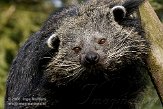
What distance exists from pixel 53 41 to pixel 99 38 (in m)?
0.51

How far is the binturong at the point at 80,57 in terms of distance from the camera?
7.69 meters

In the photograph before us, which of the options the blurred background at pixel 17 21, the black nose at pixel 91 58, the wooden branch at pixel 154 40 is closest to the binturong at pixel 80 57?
the black nose at pixel 91 58

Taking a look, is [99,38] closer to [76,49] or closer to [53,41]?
[76,49]

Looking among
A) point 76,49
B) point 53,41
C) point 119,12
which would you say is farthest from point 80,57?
point 119,12

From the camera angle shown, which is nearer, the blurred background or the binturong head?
the binturong head

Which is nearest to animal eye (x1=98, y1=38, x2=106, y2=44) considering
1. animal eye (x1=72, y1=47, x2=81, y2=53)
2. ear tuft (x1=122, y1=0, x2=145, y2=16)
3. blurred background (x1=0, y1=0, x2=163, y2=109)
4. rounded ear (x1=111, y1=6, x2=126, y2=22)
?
animal eye (x1=72, y1=47, x2=81, y2=53)

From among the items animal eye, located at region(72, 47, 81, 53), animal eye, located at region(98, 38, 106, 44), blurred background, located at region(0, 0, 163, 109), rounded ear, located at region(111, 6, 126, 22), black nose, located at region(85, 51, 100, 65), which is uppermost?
blurred background, located at region(0, 0, 163, 109)

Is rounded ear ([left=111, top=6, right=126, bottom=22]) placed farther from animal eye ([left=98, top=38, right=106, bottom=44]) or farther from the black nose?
the black nose

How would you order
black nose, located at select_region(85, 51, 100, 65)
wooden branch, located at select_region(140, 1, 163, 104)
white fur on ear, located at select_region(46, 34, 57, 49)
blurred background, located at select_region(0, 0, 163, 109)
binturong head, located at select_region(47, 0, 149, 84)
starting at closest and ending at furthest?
1. wooden branch, located at select_region(140, 1, 163, 104)
2. black nose, located at select_region(85, 51, 100, 65)
3. binturong head, located at select_region(47, 0, 149, 84)
4. white fur on ear, located at select_region(46, 34, 57, 49)
5. blurred background, located at select_region(0, 0, 163, 109)

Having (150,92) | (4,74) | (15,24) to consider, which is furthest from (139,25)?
(15,24)

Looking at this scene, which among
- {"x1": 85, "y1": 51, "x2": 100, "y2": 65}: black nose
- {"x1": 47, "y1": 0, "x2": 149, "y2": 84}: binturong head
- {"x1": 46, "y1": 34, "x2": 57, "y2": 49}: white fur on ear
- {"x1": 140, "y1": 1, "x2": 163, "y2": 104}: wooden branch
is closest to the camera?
{"x1": 140, "y1": 1, "x2": 163, "y2": 104}: wooden branch

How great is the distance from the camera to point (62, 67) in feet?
25.7

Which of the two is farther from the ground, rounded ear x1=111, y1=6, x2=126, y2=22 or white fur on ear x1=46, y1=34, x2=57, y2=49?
rounded ear x1=111, y1=6, x2=126, y2=22

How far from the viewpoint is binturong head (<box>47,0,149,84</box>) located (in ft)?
25.0
